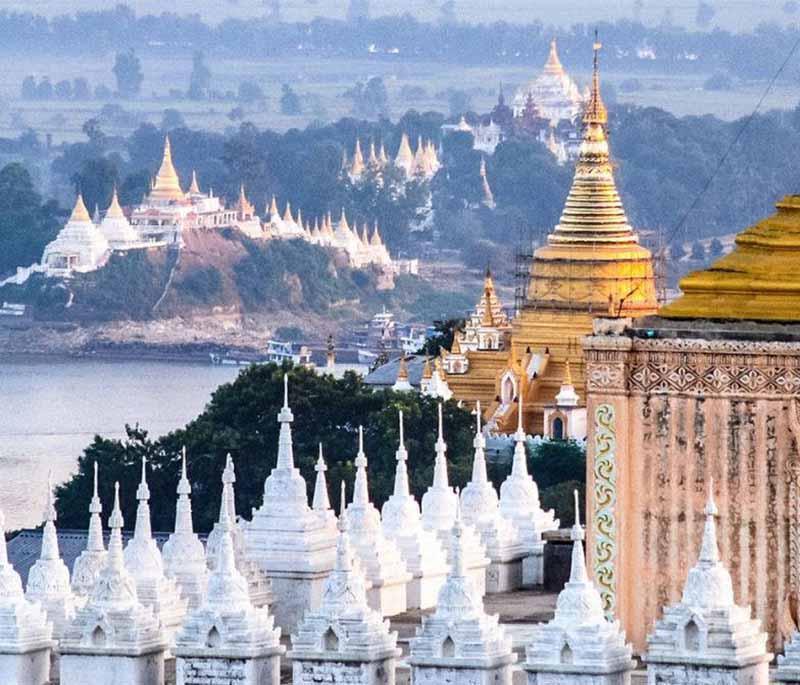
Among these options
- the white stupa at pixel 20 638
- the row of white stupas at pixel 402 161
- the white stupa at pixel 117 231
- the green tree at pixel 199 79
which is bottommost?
the white stupa at pixel 20 638

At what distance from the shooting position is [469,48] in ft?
654

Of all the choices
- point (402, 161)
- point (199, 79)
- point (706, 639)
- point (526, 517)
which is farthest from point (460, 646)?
point (199, 79)

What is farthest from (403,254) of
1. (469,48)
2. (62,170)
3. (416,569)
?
(416,569)

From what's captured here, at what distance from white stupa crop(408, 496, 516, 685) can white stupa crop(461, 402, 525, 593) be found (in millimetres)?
4679

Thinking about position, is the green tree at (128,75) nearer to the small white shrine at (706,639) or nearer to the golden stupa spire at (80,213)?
the golden stupa spire at (80,213)

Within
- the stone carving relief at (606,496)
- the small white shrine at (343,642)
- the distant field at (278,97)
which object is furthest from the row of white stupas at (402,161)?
the small white shrine at (343,642)

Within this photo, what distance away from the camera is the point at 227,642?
1025 inches

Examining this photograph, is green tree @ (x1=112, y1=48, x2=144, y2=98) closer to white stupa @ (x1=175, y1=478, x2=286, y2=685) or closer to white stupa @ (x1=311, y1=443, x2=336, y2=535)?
white stupa @ (x1=311, y1=443, x2=336, y2=535)

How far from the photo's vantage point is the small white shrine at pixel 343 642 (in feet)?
84.4

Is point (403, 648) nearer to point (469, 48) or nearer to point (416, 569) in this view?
point (416, 569)

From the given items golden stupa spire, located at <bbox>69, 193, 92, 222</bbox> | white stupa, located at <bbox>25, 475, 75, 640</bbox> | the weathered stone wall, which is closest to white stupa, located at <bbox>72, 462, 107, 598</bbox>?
white stupa, located at <bbox>25, 475, 75, 640</bbox>

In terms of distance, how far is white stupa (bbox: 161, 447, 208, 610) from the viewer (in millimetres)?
28406

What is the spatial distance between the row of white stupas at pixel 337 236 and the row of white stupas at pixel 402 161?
10.6 meters

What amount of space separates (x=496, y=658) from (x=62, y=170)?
479 ft
